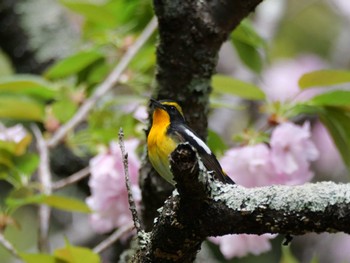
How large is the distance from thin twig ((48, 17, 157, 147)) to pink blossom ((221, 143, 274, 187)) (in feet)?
1.33

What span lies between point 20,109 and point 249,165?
642mm

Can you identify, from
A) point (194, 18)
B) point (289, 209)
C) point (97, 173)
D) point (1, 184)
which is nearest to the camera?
point (289, 209)

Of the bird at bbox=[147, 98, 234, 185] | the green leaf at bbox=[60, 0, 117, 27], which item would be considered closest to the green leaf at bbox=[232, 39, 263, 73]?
the green leaf at bbox=[60, 0, 117, 27]

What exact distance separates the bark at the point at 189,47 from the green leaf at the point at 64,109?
1.70 feet

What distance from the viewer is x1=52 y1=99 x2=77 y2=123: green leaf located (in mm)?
1975

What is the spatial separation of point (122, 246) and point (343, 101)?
83 centimetres

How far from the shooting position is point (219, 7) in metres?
1.42

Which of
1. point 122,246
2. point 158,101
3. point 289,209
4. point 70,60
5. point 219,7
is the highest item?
point 70,60

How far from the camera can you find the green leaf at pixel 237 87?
5.83 feet

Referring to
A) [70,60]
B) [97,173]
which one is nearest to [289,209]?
[97,173]

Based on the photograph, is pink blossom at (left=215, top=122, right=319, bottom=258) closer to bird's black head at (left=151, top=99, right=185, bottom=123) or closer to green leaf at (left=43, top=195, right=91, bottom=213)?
bird's black head at (left=151, top=99, right=185, bottom=123)

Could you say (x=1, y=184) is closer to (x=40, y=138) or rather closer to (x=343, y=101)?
(x=40, y=138)

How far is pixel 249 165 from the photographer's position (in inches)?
64.7

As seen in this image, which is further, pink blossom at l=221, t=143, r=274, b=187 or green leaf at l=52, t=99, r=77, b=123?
green leaf at l=52, t=99, r=77, b=123
